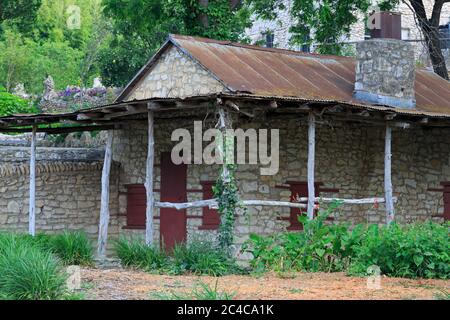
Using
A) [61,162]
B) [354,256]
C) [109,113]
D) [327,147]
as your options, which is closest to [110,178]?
[61,162]

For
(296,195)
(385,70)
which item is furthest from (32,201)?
(385,70)

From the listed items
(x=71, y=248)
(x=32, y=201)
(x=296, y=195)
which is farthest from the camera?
(x=32, y=201)

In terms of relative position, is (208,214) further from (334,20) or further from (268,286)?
(334,20)

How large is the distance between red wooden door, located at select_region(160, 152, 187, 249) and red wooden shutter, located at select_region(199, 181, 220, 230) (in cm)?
49

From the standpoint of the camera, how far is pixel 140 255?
48.7 ft

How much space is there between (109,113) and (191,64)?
6.75 feet

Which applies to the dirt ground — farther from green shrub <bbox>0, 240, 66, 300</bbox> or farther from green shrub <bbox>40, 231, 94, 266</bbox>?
green shrub <bbox>40, 231, 94, 266</bbox>

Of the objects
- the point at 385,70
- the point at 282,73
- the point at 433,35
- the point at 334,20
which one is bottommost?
the point at 282,73

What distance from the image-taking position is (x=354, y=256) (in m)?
14.0

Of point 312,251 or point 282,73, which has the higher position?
point 282,73

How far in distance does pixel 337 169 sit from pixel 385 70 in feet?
7.47

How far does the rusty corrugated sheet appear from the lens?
17.0 meters
